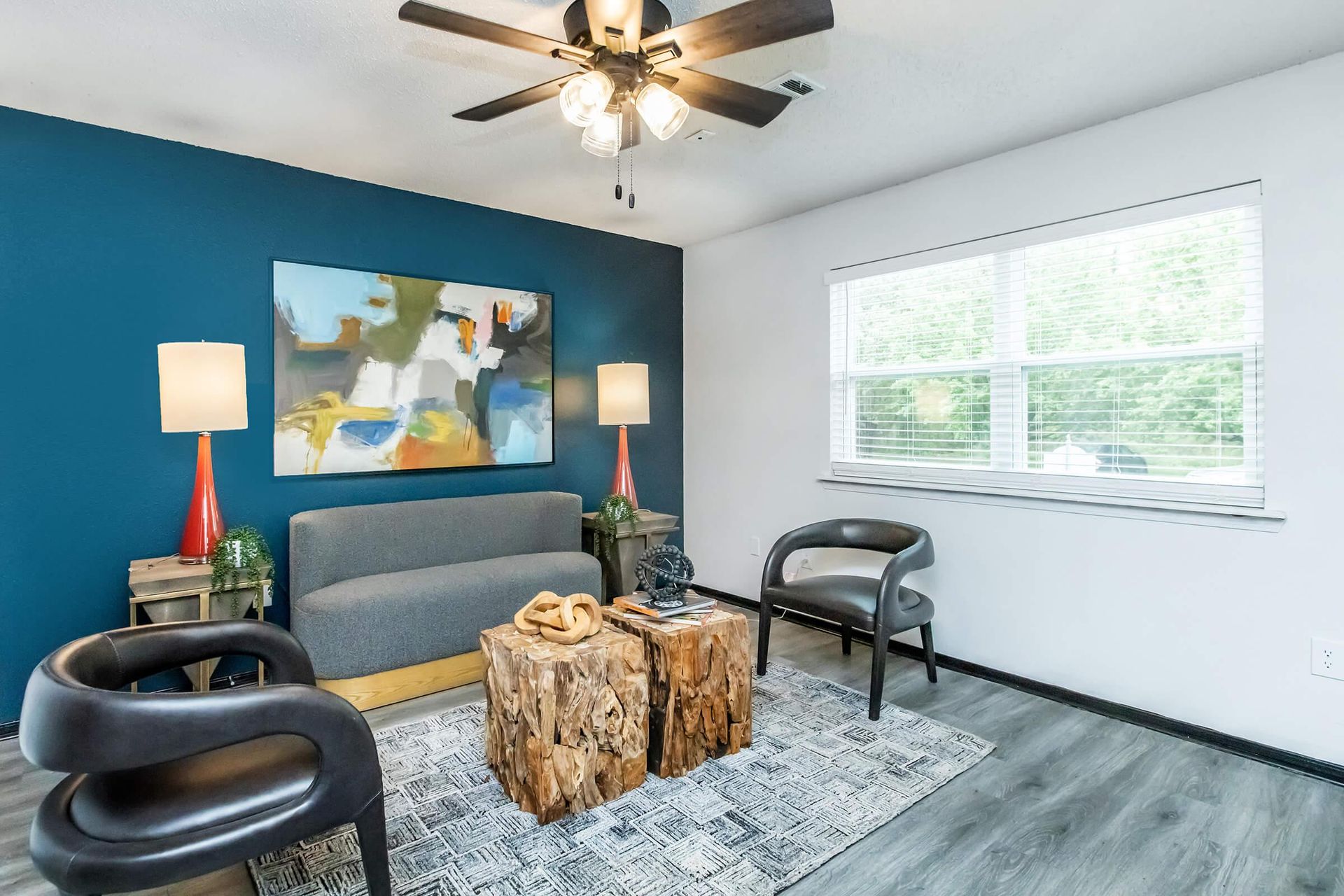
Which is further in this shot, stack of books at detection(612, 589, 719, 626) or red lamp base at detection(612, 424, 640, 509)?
red lamp base at detection(612, 424, 640, 509)

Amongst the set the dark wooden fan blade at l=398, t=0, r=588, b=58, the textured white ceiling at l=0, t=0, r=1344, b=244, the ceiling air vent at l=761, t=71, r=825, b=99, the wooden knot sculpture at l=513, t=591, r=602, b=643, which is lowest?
the wooden knot sculpture at l=513, t=591, r=602, b=643

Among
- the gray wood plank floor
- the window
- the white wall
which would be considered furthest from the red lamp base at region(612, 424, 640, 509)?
the gray wood plank floor

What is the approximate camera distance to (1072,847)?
6.56ft

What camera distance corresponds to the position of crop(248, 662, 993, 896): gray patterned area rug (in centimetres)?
184

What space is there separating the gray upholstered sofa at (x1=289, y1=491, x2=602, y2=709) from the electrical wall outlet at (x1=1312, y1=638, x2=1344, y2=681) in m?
2.98

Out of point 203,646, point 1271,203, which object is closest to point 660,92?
point 203,646

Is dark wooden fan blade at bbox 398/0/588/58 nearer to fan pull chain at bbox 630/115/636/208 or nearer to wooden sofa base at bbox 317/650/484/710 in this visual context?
fan pull chain at bbox 630/115/636/208

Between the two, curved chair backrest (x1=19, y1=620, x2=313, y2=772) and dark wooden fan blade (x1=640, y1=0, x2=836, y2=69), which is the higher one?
dark wooden fan blade (x1=640, y1=0, x2=836, y2=69)

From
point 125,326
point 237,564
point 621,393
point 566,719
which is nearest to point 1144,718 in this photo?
point 566,719

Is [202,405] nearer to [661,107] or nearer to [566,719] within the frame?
[566,719]

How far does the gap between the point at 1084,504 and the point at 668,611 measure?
194cm

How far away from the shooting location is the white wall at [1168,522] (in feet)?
7.92

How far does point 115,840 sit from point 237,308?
8.48 ft

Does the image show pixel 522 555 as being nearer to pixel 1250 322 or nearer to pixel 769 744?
pixel 769 744
